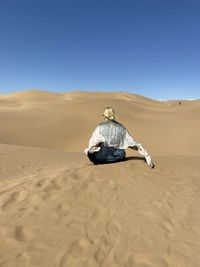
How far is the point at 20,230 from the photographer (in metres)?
4.98

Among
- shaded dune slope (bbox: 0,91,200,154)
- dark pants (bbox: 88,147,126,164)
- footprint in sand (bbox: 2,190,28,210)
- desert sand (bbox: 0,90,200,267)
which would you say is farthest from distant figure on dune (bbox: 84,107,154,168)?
shaded dune slope (bbox: 0,91,200,154)

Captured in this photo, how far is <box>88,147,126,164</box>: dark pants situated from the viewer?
26.6ft

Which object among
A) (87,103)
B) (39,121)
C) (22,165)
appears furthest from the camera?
(87,103)

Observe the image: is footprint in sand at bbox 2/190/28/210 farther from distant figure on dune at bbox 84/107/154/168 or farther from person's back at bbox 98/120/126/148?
person's back at bbox 98/120/126/148

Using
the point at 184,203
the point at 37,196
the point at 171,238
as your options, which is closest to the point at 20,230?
the point at 37,196

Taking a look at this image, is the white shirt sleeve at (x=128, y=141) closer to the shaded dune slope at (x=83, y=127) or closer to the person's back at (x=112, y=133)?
the person's back at (x=112, y=133)

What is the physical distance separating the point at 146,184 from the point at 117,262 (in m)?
2.78

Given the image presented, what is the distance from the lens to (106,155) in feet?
26.7

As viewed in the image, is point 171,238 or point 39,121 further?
point 39,121

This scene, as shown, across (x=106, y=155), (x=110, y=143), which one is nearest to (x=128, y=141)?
(x=110, y=143)

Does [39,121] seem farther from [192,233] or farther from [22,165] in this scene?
[192,233]

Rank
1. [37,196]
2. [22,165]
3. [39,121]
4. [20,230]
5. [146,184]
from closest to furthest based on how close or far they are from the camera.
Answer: [20,230] < [37,196] < [146,184] < [22,165] < [39,121]

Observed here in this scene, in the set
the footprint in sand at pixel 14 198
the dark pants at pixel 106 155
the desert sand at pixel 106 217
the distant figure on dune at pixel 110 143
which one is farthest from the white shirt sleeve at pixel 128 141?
the footprint in sand at pixel 14 198

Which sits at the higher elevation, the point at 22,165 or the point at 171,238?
the point at 22,165
